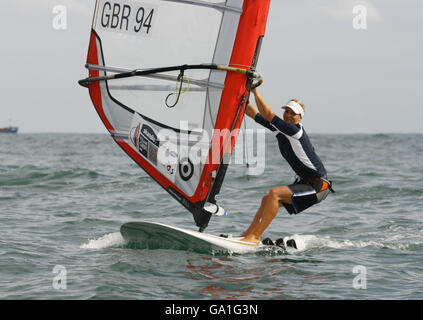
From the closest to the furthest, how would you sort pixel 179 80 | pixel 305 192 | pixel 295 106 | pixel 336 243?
pixel 179 80 < pixel 295 106 < pixel 305 192 < pixel 336 243

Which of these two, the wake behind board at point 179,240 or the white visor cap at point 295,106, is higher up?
the white visor cap at point 295,106

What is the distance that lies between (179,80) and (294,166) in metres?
1.82

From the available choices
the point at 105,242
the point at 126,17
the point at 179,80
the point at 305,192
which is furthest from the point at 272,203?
the point at 126,17

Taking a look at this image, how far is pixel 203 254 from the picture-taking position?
273 inches

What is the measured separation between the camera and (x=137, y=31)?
6.43 m

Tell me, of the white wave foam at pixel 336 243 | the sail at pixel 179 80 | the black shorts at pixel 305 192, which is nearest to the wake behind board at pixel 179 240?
the sail at pixel 179 80

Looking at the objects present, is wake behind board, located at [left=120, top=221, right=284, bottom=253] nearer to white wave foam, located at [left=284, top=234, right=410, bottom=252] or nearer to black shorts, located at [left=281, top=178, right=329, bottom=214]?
black shorts, located at [left=281, top=178, right=329, bottom=214]

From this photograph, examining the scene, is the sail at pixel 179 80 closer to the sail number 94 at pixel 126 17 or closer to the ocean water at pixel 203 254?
the sail number 94 at pixel 126 17

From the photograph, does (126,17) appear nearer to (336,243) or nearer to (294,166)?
(294,166)

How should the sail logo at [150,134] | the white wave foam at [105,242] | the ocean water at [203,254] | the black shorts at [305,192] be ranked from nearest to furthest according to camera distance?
the ocean water at [203,254] < the sail logo at [150,134] < the black shorts at [305,192] < the white wave foam at [105,242]

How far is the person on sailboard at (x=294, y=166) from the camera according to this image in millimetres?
6719

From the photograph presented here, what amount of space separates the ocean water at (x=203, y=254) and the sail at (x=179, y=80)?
1075 mm

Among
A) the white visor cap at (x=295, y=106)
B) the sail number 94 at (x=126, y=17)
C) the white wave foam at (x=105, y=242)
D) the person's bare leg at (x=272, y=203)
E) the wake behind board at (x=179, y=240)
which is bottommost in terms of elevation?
the white wave foam at (x=105, y=242)

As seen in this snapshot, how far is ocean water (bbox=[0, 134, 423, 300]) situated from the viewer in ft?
18.6
